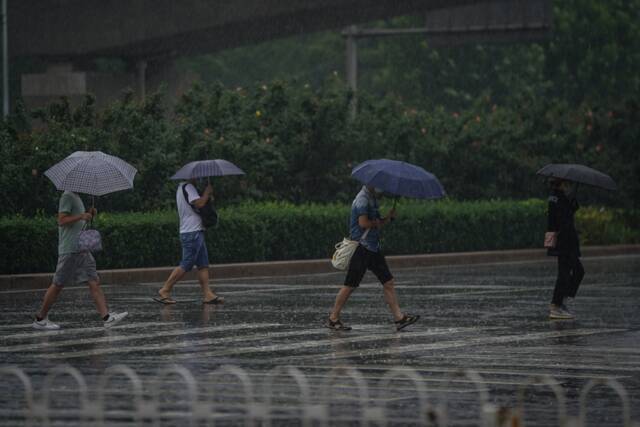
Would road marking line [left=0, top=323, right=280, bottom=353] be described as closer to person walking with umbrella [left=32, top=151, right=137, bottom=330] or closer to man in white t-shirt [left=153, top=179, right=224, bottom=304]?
person walking with umbrella [left=32, top=151, right=137, bottom=330]

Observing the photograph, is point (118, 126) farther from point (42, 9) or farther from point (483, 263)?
point (42, 9)

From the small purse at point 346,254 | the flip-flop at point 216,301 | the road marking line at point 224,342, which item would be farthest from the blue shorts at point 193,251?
the road marking line at point 224,342

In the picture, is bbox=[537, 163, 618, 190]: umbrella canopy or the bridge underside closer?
bbox=[537, 163, 618, 190]: umbrella canopy

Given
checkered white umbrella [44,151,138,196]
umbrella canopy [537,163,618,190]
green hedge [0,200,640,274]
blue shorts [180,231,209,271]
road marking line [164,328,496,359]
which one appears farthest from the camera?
green hedge [0,200,640,274]

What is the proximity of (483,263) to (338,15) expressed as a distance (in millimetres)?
11771

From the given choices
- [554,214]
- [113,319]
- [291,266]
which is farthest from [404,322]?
[291,266]

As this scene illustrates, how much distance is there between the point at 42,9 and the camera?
4256 centimetres

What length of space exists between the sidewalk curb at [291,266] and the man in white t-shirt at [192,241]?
10.5 ft

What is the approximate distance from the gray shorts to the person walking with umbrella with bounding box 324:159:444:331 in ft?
8.75

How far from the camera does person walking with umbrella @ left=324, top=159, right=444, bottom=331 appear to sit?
53.7 feet

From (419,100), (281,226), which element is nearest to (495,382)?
(281,226)

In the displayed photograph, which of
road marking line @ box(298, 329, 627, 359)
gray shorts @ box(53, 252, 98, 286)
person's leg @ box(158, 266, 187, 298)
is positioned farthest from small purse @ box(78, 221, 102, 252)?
road marking line @ box(298, 329, 627, 359)

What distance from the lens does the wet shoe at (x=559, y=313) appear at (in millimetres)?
17781

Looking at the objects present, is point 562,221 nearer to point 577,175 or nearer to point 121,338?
point 577,175
